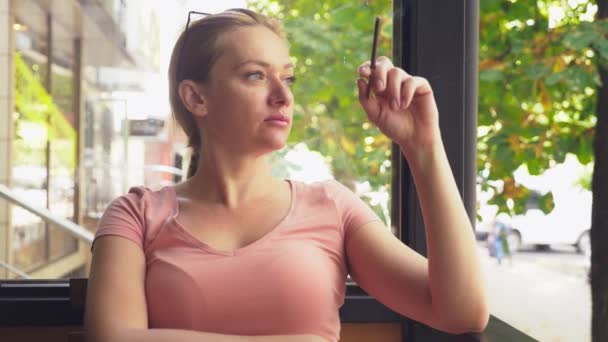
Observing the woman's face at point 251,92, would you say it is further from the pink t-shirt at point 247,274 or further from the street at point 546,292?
the street at point 546,292

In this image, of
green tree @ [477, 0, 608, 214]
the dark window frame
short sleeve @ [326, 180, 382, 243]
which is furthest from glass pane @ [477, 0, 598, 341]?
short sleeve @ [326, 180, 382, 243]

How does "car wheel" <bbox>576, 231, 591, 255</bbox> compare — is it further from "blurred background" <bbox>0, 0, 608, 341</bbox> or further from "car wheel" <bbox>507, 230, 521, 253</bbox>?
"car wheel" <bbox>507, 230, 521, 253</bbox>

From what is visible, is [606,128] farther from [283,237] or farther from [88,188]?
[88,188]

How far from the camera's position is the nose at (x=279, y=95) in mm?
1306

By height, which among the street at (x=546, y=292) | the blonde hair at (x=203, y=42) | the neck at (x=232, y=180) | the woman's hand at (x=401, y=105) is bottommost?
the street at (x=546, y=292)

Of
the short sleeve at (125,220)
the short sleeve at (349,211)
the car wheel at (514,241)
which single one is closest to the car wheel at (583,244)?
the car wheel at (514,241)

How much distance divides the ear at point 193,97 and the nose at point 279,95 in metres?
0.17

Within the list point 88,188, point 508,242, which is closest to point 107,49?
point 88,188

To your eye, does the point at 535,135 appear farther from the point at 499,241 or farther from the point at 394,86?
the point at 394,86

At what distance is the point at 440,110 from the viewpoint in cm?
186

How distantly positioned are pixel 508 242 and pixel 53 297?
1.61 m

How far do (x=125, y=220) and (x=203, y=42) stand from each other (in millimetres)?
398

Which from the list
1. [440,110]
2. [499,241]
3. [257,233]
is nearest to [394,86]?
[257,233]

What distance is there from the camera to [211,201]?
1.41 meters
